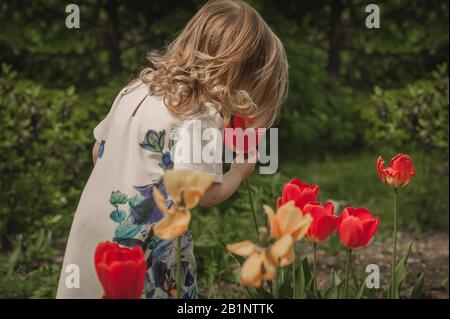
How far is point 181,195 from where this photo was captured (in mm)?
1275

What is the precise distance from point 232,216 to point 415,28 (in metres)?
2.63

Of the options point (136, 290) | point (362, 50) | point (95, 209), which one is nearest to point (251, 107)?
point (95, 209)

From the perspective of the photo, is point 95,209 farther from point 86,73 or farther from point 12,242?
point 86,73

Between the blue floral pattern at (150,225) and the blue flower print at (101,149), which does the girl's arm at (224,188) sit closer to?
the blue floral pattern at (150,225)

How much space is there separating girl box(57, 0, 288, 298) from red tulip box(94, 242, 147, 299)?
0.69 m

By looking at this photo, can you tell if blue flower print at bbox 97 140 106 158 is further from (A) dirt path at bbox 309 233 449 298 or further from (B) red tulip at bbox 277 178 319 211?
(A) dirt path at bbox 309 233 449 298

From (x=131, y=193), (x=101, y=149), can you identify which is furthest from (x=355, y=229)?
(x=101, y=149)

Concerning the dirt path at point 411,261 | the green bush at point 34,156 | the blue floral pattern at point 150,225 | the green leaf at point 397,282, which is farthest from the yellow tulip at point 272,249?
the green bush at point 34,156

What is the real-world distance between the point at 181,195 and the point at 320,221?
44 centimetres

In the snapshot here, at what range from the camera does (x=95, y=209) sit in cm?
209

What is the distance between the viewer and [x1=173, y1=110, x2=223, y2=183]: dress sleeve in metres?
1.86

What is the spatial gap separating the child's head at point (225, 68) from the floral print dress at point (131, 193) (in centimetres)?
5

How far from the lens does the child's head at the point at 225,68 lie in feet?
6.62

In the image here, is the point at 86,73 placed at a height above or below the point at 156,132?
above
